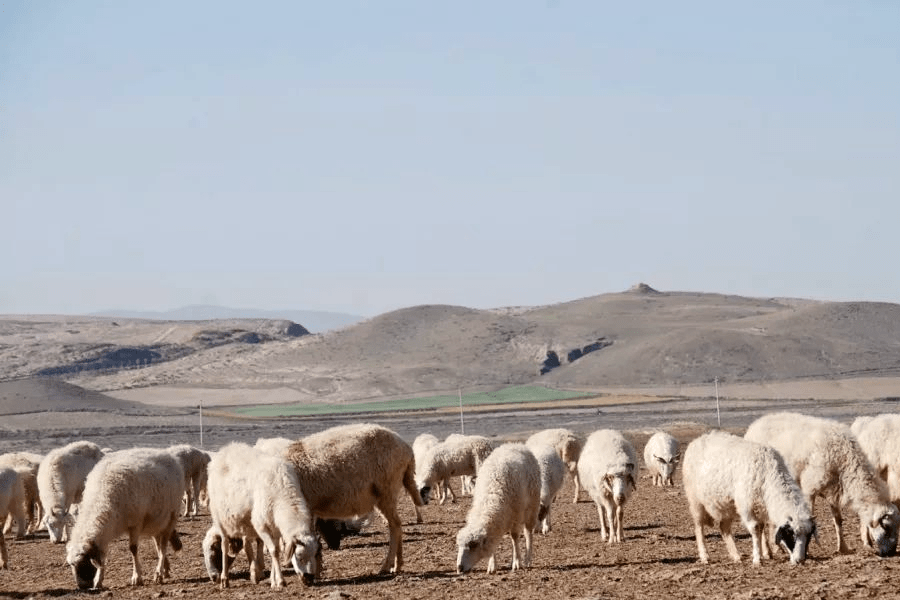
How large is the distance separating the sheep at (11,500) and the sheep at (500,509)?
777 centimetres

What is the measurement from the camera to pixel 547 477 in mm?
20953

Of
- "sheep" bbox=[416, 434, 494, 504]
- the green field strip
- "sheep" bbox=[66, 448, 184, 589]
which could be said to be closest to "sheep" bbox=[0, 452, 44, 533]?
"sheep" bbox=[416, 434, 494, 504]

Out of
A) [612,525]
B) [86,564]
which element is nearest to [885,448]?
[612,525]

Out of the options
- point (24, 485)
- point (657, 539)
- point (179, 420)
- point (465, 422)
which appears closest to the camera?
point (657, 539)

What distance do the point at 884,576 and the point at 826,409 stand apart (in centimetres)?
6039

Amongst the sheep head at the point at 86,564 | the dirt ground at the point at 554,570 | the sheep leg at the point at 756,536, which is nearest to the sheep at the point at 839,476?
the dirt ground at the point at 554,570

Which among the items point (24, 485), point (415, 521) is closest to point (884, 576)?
point (415, 521)

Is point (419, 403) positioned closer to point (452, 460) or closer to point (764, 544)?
point (452, 460)

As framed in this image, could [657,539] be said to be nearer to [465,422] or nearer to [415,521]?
[415,521]

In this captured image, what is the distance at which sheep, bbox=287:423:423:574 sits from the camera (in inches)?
676

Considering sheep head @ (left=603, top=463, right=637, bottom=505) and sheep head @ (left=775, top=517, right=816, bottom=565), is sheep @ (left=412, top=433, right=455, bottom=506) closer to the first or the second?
sheep head @ (left=603, top=463, right=637, bottom=505)

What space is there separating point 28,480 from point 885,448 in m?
17.0

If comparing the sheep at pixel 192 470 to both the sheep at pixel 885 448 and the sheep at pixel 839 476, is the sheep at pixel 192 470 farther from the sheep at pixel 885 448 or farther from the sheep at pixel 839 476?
the sheep at pixel 885 448

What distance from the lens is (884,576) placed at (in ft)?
44.0
